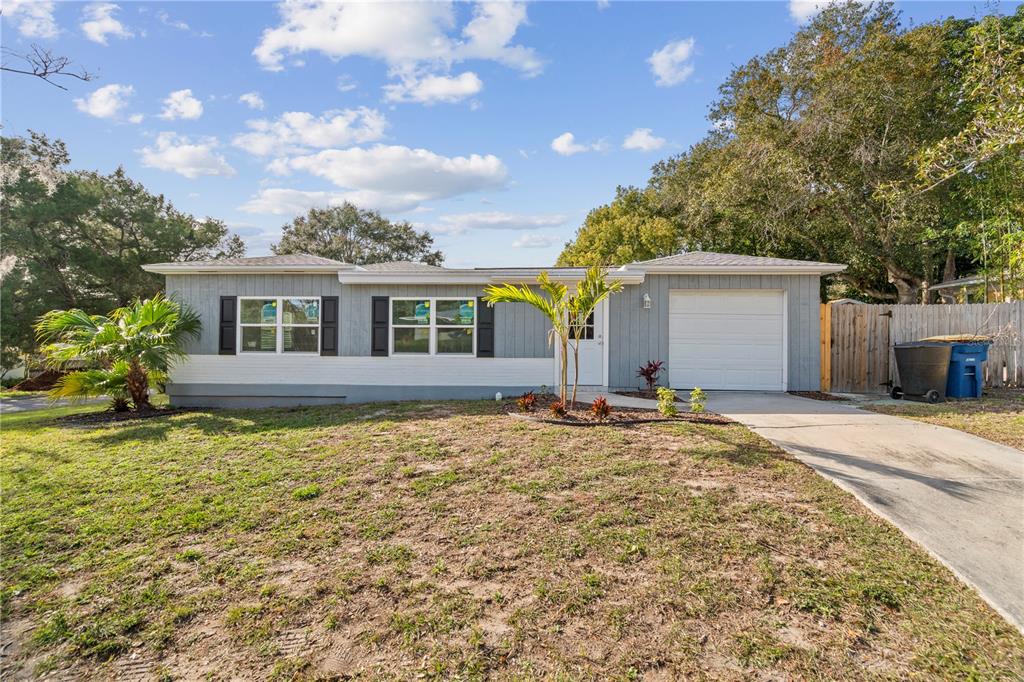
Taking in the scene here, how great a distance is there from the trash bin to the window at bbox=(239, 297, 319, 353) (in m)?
11.3

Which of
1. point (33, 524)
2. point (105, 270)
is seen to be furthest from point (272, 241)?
point (33, 524)

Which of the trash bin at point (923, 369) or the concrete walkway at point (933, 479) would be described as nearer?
the concrete walkway at point (933, 479)

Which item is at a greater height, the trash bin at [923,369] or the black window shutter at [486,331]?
the black window shutter at [486,331]

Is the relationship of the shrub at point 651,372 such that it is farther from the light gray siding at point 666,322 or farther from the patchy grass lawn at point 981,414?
the patchy grass lawn at point 981,414

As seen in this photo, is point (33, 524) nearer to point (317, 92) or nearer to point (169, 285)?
point (169, 285)

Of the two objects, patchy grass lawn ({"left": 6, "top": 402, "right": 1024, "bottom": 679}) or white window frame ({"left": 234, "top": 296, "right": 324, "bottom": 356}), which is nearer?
patchy grass lawn ({"left": 6, "top": 402, "right": 1024, "bottom": 679})

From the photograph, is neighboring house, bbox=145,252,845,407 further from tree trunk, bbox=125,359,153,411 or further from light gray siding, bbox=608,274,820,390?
tree trunk, bbox=125,359,153,411

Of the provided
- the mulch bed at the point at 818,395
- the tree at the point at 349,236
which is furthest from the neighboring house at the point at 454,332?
the tree at the point at 349,236

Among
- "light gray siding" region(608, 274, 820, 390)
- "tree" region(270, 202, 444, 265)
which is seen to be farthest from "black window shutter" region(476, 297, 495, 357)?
"tree" region(270, 202, 444, 265)

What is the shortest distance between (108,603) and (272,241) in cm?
3392

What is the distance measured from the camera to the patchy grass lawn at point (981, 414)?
5.76 meters

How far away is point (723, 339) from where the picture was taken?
9.69 metres

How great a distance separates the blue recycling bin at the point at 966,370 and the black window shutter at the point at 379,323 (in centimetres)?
1032

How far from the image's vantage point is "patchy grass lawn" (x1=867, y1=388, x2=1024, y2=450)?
576 cm
